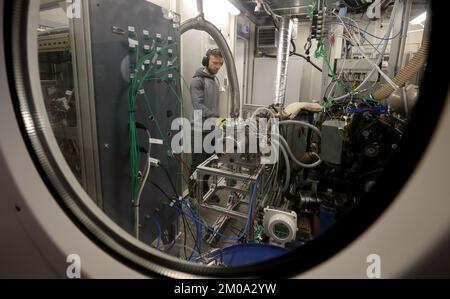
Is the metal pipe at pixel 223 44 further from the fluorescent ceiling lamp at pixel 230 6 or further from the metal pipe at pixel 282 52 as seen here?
the fluorescent ceiling lamp at pixel 230 6

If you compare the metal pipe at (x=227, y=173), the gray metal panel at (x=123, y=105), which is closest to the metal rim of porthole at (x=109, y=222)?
the gray metal panel at (x=123, y=105)

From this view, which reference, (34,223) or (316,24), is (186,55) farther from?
(34,223)

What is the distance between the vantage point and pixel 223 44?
1847 millimetres

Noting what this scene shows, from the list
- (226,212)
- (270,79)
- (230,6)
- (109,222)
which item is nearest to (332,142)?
(226,212)

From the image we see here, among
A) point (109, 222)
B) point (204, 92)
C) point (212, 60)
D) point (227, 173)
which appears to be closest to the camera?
point (109, 222)

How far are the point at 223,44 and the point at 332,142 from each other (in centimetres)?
111

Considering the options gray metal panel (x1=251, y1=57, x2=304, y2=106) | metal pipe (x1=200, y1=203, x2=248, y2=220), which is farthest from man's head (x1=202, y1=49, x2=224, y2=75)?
gray metal panel (x1=251, y1=57, x2=304, y2=106)

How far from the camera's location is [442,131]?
0.33 m

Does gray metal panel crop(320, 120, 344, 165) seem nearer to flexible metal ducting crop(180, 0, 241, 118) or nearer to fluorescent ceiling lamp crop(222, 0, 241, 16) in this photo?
flexible metal ducting crop(180, 0, 241, 118)

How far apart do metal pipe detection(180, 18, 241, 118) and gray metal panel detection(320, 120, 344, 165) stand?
78 centimetres

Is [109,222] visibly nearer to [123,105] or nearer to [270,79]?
[123,105]

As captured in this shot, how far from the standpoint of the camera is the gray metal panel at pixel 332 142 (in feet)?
5.28

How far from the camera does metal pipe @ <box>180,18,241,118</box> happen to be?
Result: 177 centimetres
